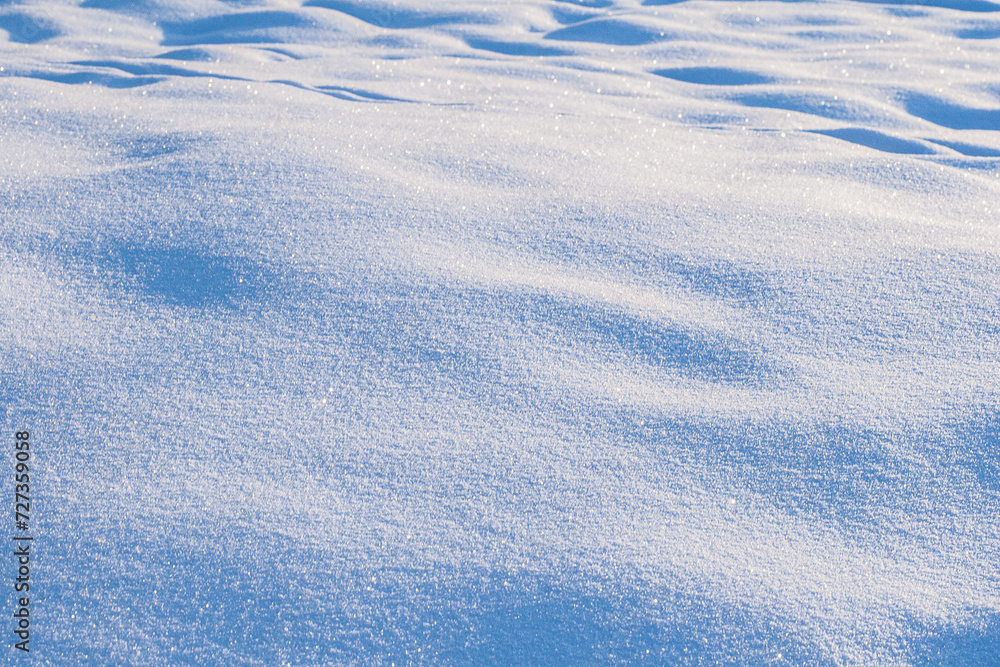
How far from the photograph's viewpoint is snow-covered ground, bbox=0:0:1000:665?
28.8 inches

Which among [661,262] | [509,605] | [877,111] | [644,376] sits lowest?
[509,605]

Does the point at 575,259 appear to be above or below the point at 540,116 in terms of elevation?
below

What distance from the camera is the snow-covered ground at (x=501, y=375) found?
0.73 meters

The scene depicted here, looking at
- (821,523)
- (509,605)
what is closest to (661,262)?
(821,523)

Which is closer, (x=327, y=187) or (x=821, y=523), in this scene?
(x=821, y=523)

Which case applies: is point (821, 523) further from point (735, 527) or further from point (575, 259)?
point (575, 259)

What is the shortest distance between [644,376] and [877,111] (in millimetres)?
1155

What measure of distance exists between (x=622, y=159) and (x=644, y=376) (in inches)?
25.7

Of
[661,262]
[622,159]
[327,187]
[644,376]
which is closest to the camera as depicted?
[644,376]

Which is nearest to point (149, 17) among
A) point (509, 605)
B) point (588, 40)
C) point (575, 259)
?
point (588, 40)

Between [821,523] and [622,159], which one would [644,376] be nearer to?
[821,523]

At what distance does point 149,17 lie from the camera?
254cm

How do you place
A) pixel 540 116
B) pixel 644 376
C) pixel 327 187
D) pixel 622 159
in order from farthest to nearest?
pixel 540 116
pixel 622 159
pixel 327 187
pixel 644 376

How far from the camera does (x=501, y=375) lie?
3.30 ft
